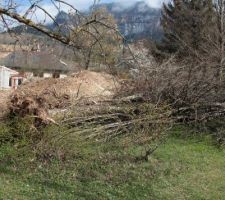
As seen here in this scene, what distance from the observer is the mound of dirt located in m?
11.8

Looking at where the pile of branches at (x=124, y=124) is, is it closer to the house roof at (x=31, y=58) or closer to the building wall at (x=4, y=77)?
the house roof at (x=31, y=58)

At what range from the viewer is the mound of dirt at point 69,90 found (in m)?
11.8

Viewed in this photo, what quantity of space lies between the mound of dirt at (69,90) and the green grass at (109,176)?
174cm

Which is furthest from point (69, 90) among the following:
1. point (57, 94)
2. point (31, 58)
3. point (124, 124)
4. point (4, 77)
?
point (4, 77)

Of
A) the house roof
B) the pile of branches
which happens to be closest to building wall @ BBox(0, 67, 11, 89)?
the house roof

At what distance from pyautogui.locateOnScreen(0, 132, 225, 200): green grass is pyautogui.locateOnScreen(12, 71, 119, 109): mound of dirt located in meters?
1.74

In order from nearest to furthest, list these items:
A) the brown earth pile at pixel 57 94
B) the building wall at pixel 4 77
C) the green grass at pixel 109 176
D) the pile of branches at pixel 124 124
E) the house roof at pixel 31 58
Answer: the house roof at pixel 31 58, the green grass at pixel 109 176, the brown earth pile at pixel 57 94, the pile of branches at pixel 124 124, the building wall at pixel 4 77

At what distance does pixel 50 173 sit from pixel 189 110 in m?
5.52

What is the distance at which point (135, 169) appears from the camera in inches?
372

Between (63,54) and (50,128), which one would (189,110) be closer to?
(50,128)

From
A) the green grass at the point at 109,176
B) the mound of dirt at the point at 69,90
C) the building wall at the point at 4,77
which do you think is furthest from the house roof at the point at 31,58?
the building wall at the point at 4,77

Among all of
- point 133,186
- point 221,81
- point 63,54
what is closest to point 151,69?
Result: point 221,81

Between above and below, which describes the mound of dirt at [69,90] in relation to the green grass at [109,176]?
above

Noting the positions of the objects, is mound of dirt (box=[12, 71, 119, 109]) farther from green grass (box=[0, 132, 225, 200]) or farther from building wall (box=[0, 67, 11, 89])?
building wall (box=[0, 67, 11, 89])
